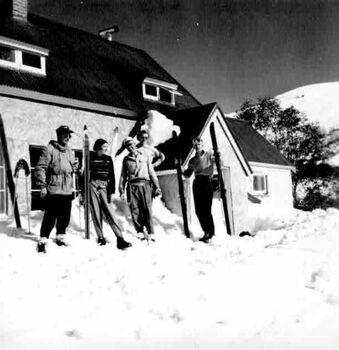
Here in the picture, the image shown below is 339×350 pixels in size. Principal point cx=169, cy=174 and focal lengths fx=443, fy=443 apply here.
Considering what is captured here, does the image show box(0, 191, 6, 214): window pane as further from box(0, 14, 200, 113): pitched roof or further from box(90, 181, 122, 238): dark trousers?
box(90, 181, 122, 238): dark trousers

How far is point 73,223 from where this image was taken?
Answer: 29.0ft

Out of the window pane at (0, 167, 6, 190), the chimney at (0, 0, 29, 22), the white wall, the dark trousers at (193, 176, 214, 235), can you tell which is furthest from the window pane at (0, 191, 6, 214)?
the chimney at (0, 0, 29, 22)

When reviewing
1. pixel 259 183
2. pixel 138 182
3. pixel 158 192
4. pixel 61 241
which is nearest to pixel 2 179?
pixel 138 182

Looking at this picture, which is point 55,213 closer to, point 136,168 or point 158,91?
point 136,168

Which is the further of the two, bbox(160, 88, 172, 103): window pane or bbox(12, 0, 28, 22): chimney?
bbox(160, 88, 172, 103): window pane

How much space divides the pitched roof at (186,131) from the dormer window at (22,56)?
147 inches

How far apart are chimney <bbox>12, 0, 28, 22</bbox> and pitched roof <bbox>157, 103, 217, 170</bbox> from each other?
17.7ft

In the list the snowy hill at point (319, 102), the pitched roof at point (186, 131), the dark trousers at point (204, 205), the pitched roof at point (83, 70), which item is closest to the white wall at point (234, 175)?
the pitched roof at point (186, 131)

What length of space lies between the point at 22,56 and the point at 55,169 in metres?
5.68

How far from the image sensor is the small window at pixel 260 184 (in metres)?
19.3

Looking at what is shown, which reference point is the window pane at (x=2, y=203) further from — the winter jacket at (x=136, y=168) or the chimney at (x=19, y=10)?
the chimney at (x=19, y=10)

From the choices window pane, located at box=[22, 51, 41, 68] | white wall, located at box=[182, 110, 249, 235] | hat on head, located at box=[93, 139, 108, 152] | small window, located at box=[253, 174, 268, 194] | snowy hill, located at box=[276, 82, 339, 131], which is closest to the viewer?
hat on head, located at box=[93, 139, 108, 152]

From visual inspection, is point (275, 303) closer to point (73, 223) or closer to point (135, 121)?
point (73, 223)

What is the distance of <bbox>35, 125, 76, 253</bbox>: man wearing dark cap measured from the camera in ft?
20.7
